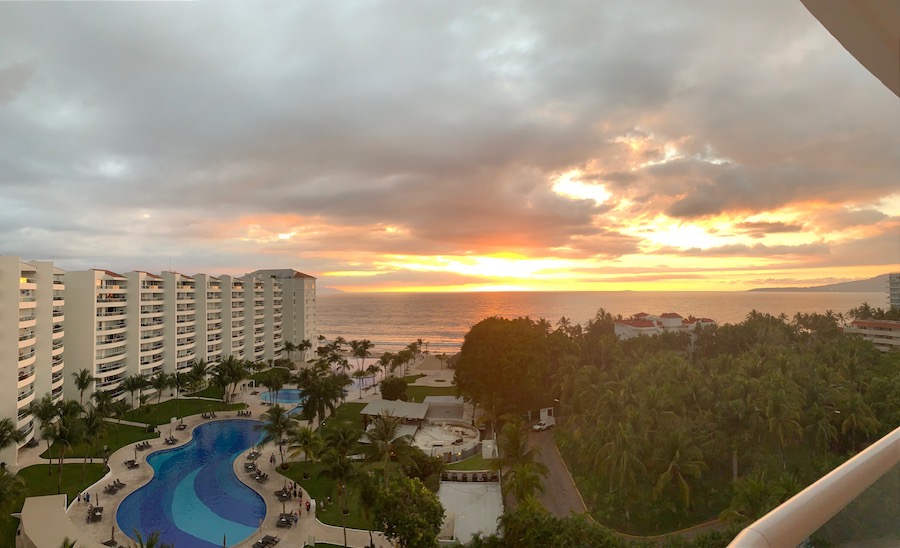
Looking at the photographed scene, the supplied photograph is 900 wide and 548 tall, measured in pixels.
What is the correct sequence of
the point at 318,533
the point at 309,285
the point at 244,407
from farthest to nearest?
the point at 309,285, the point at 244,407, the point at 318,533

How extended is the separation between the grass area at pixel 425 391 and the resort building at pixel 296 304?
964 inches

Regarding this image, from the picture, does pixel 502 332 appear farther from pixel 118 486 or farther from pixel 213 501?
pixel 118 486

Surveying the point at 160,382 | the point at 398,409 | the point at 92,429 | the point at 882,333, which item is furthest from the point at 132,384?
the point at 882,333

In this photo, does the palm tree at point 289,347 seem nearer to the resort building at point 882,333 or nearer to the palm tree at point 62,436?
the palm tree at point 62,436

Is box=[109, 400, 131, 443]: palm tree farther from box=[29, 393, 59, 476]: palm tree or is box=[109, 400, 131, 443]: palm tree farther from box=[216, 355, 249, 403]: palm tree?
box=[216, 355, 249, 403]: palm tree

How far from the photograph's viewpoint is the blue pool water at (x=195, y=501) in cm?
2100

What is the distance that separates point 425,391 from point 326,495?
961 inches

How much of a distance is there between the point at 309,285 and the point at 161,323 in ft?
83.3

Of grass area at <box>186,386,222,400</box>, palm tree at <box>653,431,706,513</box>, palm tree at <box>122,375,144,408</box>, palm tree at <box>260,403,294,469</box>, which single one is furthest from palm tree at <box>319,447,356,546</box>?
grass area at <box>186,386,222,400</box>

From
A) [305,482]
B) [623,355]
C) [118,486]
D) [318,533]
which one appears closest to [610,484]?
[318,533]

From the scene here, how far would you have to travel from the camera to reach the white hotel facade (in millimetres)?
29500

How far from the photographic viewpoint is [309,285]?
7069cm

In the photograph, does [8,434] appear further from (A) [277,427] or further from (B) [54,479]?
(A) [277,427]

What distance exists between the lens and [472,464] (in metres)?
27.4
